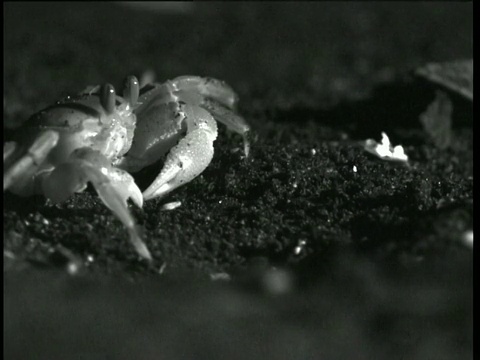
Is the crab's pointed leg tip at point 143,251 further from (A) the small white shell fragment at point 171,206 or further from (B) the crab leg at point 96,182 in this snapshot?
(A) the small white shell fragment at point 171,206

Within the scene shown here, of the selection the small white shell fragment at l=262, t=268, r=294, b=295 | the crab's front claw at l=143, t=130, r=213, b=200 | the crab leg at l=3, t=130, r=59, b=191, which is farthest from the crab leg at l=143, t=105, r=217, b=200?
the small white shell fragment at l=262, t=268, r=294, b=295

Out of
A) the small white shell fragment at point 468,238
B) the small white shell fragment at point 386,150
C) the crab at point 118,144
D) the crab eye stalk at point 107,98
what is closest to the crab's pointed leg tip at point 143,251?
the crab at point 118,144

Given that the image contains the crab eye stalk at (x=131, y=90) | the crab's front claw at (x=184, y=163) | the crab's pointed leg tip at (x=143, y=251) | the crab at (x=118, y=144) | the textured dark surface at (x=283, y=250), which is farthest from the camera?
the crab eye stalk at (x=131, y=90)

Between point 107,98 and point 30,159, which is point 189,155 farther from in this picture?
point 30,159

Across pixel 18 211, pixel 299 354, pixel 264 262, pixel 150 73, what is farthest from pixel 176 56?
pixel 299 354

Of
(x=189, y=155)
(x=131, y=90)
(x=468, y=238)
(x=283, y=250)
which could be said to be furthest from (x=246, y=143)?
(x=468, y=238)

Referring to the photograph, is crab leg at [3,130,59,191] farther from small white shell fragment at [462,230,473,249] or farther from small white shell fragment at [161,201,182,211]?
small white shell fragment at [462,230,473,249]
